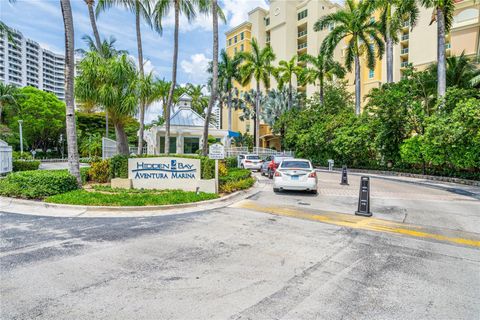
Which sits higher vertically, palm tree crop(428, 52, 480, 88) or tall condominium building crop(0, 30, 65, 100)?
tall condominium building crop(0, 30, 65, 100)

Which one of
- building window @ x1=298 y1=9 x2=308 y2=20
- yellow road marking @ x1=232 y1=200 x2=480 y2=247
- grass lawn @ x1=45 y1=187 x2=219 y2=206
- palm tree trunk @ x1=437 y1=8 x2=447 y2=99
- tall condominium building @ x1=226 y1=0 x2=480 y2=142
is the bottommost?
yellow road marking @ x1=232 y1=200 x2=480 y2=247

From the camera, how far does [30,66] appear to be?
413 feet

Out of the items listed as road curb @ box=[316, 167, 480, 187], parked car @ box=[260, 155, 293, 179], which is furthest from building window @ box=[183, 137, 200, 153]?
road curb @ box=[316, 167, 480, 187]

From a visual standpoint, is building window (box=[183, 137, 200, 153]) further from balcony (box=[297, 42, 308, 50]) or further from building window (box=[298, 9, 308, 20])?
building window (box=[298, 9, 308, 20])

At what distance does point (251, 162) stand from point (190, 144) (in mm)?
11199

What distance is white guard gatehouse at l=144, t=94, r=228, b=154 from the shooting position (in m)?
31.0

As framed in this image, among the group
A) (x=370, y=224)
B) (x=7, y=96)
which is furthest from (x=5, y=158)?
(x=7, y=96)

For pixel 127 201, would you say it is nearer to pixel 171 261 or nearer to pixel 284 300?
pixel 171 261

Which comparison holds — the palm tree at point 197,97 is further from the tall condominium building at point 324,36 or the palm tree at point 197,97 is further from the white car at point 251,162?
the white car at point 251,162

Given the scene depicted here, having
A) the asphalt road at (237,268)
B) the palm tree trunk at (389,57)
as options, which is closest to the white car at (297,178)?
the asphalt road at (237,268)

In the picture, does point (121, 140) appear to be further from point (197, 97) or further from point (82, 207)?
point (197, 97)

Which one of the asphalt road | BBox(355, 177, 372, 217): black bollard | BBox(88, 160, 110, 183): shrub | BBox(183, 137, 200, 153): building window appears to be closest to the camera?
the asphalt road

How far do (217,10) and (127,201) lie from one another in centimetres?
1394

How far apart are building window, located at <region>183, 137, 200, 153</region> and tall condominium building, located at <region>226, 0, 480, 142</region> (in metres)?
19.0
